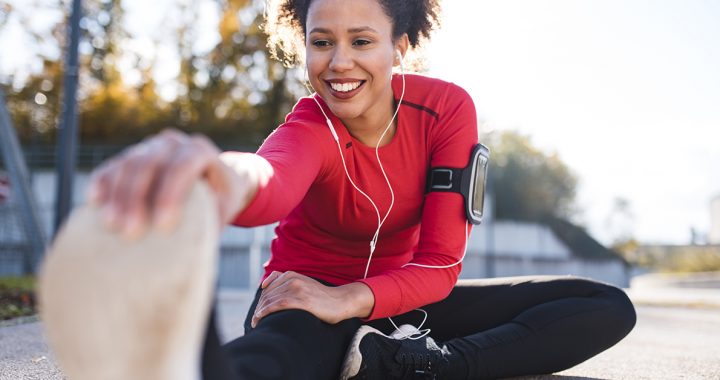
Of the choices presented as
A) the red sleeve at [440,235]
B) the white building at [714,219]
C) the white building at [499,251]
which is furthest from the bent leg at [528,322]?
the white building at [714,219]

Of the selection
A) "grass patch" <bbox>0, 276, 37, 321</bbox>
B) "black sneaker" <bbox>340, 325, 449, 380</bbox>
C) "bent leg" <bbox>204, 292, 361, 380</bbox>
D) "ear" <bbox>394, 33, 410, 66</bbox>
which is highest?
"ear" <bbox>394, 33, 410, 66</bbox>

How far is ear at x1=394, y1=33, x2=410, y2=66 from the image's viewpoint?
2215 mm

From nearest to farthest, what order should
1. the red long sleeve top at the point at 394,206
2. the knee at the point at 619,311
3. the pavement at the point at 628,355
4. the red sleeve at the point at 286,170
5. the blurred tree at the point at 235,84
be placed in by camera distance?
the red sleeve at the point at 286,170
the red long sleeve top at the point at 394,206
the knee at the point at 619,311
the pavement at the point at 628,355
the blurred tree at the point at 235,84

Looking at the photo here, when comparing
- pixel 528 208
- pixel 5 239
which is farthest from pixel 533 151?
pixel 5 239

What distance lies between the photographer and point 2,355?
261 cm

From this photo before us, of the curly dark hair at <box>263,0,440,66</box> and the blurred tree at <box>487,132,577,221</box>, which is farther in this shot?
the blurred tree at <box>487,132,577,221</box>

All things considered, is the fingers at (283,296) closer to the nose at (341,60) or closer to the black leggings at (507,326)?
the black leggings at (507,326)

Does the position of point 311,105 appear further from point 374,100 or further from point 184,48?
point 184,48

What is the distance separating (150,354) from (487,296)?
1605mm

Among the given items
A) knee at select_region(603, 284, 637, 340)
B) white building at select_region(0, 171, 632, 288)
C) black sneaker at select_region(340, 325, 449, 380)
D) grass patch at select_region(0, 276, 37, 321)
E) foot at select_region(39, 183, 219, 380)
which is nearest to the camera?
foot at select_region(39, 183, 219, 380)

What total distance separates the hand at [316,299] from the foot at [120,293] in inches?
33.8

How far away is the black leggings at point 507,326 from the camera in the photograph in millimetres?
1629

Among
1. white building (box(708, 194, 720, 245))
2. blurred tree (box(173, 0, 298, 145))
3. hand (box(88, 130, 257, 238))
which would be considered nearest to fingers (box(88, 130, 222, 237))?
hand (box(88, 130, 257, 238))

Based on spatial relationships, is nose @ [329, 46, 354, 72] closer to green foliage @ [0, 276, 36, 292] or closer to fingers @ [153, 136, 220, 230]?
fingers @ [153, 136, 220, 230]
